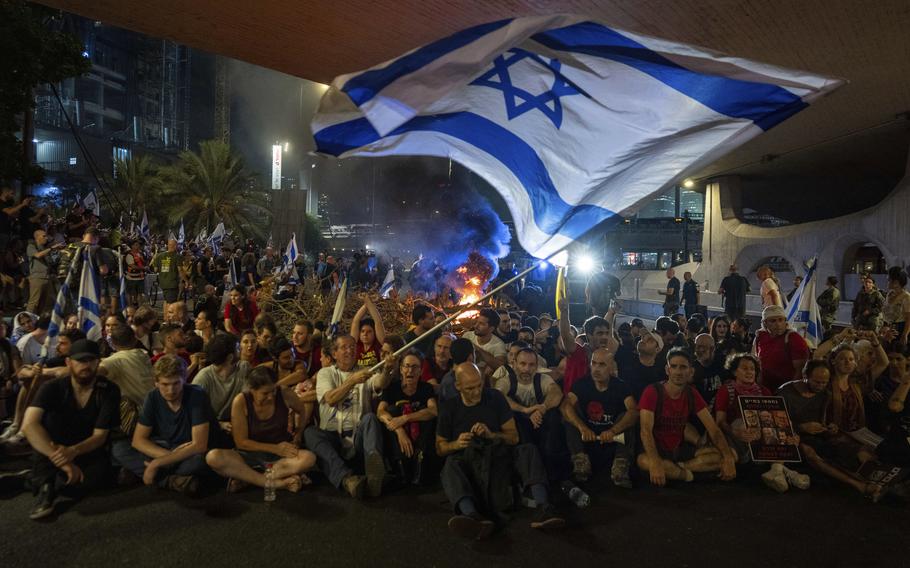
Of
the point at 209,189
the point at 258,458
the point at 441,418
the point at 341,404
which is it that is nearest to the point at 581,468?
the point at 441,418

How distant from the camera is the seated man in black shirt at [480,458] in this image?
447cm

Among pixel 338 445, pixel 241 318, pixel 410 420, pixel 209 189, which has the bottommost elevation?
pixel 338 445

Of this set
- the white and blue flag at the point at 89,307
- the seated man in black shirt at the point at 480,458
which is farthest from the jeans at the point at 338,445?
the white and blue flag at the point at 89,307

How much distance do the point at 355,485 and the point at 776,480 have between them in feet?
12.1

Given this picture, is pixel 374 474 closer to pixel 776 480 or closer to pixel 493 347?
→ pixel 493 347

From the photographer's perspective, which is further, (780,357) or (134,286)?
(134,286)

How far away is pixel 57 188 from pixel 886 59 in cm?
5156

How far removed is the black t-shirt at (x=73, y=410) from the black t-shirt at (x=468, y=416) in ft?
8.95

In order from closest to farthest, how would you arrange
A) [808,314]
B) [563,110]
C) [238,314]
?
[563,110] → [808,314] → [238,314]

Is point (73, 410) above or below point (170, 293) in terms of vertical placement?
below

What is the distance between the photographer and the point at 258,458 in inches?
207

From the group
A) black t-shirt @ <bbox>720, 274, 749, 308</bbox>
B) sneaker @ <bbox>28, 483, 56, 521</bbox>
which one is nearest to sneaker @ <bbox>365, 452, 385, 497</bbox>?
sneaker @ <bbox>28, 483, 56, 521</bbox>

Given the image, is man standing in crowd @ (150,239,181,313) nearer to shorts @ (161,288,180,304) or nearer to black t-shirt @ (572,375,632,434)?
shorts @ (161,288,180,304)

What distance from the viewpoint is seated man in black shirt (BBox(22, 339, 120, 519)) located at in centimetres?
473
